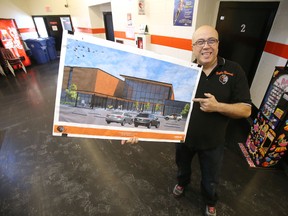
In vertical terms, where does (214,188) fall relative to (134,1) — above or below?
below

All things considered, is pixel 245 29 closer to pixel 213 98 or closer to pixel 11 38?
pixel 213 98

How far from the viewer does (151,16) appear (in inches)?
131

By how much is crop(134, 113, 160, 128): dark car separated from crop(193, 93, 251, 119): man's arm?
0.92ft

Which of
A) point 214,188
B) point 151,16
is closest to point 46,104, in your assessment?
point 151,16

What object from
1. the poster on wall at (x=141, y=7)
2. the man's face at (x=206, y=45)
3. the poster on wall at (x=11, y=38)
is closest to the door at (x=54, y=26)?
the poster on wall at (x=11, y=38)

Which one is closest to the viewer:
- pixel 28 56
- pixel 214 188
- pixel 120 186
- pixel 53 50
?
pixel 214 188

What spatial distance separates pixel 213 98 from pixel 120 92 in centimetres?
55

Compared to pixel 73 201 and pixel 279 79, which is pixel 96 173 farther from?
pixel 279 79

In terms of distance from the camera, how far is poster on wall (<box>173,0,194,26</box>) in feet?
8.29

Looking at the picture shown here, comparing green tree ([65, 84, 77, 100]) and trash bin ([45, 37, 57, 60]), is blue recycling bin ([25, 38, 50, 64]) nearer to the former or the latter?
trash bin ([45, 37, 57, 60])

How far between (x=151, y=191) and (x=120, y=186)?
0.36 meters

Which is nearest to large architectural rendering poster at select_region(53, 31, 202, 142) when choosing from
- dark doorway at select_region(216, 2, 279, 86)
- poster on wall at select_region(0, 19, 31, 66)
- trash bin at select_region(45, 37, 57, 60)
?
dark doorway at select_region(216, 2, 279, 86)

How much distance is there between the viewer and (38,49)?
20.6ft

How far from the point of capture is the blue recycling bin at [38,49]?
618cm
